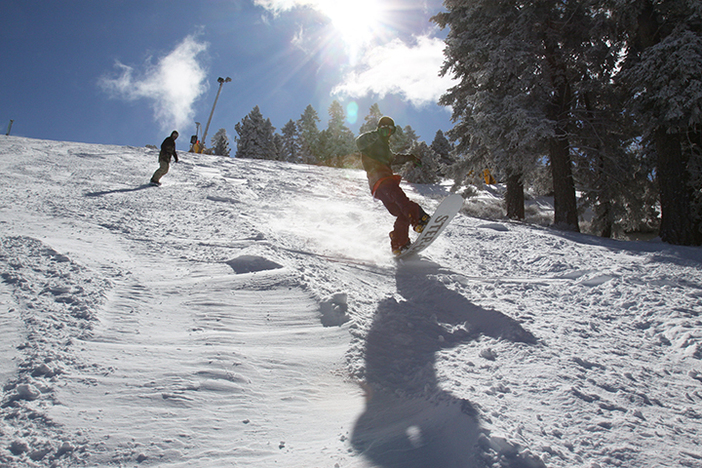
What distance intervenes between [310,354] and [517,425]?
4.29 feet

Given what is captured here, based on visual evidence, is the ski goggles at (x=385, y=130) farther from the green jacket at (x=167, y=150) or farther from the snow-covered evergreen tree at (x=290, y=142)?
the snow-covered evergreen tree at (x=290, y=142)

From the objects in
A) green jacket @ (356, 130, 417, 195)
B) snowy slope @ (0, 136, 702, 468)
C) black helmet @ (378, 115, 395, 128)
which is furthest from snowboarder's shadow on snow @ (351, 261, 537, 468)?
black helmet @ (378, 115, 395, 128)

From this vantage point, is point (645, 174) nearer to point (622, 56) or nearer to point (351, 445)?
point (622, 56)

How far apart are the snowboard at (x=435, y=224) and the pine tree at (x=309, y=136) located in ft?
153

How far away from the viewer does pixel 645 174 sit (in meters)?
9.06

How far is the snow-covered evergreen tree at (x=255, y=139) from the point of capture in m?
45.8

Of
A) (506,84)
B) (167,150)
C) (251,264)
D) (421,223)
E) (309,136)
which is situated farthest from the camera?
(309,136)

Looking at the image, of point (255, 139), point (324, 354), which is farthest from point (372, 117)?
point (324, 354)

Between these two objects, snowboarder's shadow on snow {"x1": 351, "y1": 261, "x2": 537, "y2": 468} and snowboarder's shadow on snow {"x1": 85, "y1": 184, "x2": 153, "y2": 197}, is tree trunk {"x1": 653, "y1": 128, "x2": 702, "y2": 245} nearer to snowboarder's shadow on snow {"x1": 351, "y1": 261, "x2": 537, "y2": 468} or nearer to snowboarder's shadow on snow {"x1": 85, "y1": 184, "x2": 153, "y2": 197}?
snowboarder's shadow on snow {"x1": 351, "y1": 261, "x2": 537, "y2": 468}

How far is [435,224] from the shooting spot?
5.23m

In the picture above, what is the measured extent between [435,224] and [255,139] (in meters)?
44.7

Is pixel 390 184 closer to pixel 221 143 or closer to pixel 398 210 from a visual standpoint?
pixel 398 210

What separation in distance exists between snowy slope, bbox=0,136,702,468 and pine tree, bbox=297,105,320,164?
156ft

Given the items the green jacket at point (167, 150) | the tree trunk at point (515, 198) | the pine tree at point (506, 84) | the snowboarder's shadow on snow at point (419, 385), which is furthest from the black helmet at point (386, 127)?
the tree trunk at point (515, 198)
